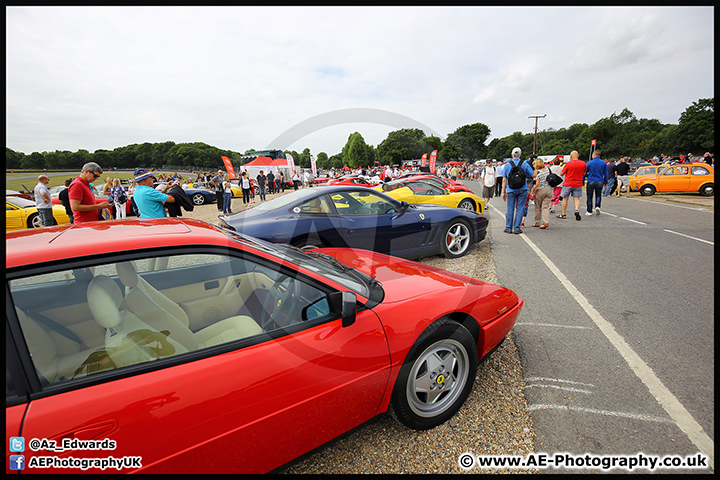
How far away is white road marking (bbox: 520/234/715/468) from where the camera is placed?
5.85 ft

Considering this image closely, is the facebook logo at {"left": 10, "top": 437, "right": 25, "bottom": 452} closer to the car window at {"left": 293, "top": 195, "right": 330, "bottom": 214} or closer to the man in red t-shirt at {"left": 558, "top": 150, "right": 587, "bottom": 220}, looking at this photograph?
the car window at {"left": 293, "top": 195, "right": 330, "bottom": 214}

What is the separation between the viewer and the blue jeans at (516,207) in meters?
7.00

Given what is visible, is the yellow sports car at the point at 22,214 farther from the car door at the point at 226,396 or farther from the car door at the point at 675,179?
the car door at the point at 675,179

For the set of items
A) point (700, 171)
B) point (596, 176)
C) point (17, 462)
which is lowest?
point (17, 462)

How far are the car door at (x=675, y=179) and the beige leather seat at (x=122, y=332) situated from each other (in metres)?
19.4

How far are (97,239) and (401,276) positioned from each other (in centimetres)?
175

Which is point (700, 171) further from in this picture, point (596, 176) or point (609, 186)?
point (596, 176)

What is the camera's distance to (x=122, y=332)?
1.54 meters

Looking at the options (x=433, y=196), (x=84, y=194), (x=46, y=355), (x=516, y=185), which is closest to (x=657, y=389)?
(x=46, y=355)

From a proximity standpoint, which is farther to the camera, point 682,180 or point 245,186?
point 245,186

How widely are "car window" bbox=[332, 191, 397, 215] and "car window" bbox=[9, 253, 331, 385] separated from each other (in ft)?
8.75

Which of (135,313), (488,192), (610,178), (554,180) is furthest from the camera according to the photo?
(610,178)

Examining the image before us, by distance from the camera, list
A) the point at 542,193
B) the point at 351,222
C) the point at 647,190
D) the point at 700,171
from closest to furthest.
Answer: the point at 351,222, the point at 542,193, the point at 700,171, the point at 647,190

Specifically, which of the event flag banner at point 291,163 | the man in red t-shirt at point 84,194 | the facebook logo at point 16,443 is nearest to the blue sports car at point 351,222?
the man in red t-shirt at point 84,194
